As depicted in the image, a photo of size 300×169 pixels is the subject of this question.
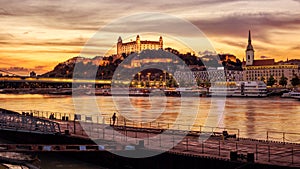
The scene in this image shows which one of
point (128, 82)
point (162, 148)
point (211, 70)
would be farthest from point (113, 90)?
point (162, 148)

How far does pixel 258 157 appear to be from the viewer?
15.2 metres

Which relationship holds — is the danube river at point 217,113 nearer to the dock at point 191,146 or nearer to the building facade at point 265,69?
the dock at point 191,146

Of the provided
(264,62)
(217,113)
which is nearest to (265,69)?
(264,62)

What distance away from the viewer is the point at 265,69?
186m

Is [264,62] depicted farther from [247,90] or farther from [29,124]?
[29,124]

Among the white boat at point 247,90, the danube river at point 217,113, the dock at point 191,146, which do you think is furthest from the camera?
the white boat at point 247,90

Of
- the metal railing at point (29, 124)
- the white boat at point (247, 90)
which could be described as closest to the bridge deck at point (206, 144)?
the metal railing at point (29, 124)

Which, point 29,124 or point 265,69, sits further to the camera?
point 265,69

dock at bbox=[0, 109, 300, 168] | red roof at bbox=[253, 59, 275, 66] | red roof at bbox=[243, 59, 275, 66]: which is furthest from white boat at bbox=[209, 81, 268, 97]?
dock at bbox=[0, 109, 300, 168]

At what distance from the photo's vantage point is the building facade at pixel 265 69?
18288 cm

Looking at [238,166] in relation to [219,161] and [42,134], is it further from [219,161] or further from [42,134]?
[42,134]

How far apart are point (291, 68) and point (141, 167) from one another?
174936mm

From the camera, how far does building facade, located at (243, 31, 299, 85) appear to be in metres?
183

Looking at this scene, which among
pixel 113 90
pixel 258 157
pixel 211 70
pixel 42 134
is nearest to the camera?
pixel 258 157
